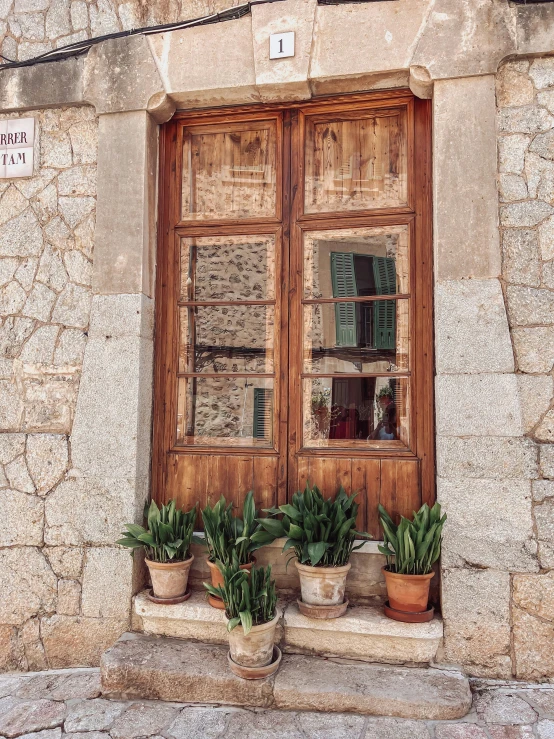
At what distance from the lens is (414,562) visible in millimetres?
2672

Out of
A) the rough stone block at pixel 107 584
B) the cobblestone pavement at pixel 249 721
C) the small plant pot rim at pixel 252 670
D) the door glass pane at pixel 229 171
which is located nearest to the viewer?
the cobblestone pavement at pixel 249 721

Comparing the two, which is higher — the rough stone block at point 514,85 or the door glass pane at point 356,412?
the rough stone block at point 514,85

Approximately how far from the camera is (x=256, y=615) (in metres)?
2.51

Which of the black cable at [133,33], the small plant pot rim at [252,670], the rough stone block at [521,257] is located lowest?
the small plant pot rim at [252,670]

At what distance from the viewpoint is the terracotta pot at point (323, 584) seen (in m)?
2.70

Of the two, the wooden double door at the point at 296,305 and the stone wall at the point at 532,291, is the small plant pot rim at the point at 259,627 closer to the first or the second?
the wooden double door at the point at 296,305

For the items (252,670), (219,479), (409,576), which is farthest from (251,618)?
(219,479)

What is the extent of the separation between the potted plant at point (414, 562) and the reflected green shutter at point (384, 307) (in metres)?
0.95

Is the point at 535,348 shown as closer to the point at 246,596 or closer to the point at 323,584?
the point at 323,584

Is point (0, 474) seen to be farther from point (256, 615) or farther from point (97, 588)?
point (256, 615)

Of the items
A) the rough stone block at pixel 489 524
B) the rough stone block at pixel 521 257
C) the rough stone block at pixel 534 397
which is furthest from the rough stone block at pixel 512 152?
the rough stone block at pixel 489 524

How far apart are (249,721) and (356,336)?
1.98 meters

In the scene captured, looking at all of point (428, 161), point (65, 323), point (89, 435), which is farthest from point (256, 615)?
point (428, 161)

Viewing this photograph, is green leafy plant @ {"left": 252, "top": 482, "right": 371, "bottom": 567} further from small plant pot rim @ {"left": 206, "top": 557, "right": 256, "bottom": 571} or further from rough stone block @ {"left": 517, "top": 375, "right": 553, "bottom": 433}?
rough stone block @ {"left": 517, "top": 375, "right": 553, "bottom": 433}
